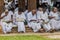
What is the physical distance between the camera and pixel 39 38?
1562 centimetres

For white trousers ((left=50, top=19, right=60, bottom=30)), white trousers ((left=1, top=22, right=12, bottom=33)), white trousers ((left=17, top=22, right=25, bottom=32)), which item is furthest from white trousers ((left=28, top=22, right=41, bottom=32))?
white trousers ((left=1, top=22, right=12, bottom=33))

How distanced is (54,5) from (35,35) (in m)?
3.81

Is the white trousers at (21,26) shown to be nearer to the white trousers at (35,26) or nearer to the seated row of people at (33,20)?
the seated row of people at (33,20)

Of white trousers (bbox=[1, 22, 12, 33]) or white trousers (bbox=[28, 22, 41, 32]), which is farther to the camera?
white trousers (bbox=[28, 22, 41, 32])

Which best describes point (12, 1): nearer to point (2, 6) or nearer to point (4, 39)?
point (2, 6)

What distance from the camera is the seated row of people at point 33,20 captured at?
16.9 m

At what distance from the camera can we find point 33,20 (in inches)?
679

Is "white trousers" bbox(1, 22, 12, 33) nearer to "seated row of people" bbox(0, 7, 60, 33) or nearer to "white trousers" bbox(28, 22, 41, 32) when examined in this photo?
"seated row of people" bbox(0, 7, 60, 33)

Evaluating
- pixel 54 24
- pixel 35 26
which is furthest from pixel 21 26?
pixel 54 24

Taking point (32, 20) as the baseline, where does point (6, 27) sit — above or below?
below

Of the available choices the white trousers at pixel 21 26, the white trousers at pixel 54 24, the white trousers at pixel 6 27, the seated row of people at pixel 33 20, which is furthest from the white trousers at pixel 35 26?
the white trousers at pixel 6 27

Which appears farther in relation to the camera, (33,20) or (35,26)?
(33,20)

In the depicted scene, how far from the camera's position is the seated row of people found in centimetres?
1692

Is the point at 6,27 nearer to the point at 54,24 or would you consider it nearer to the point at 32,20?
the point at 32,20
